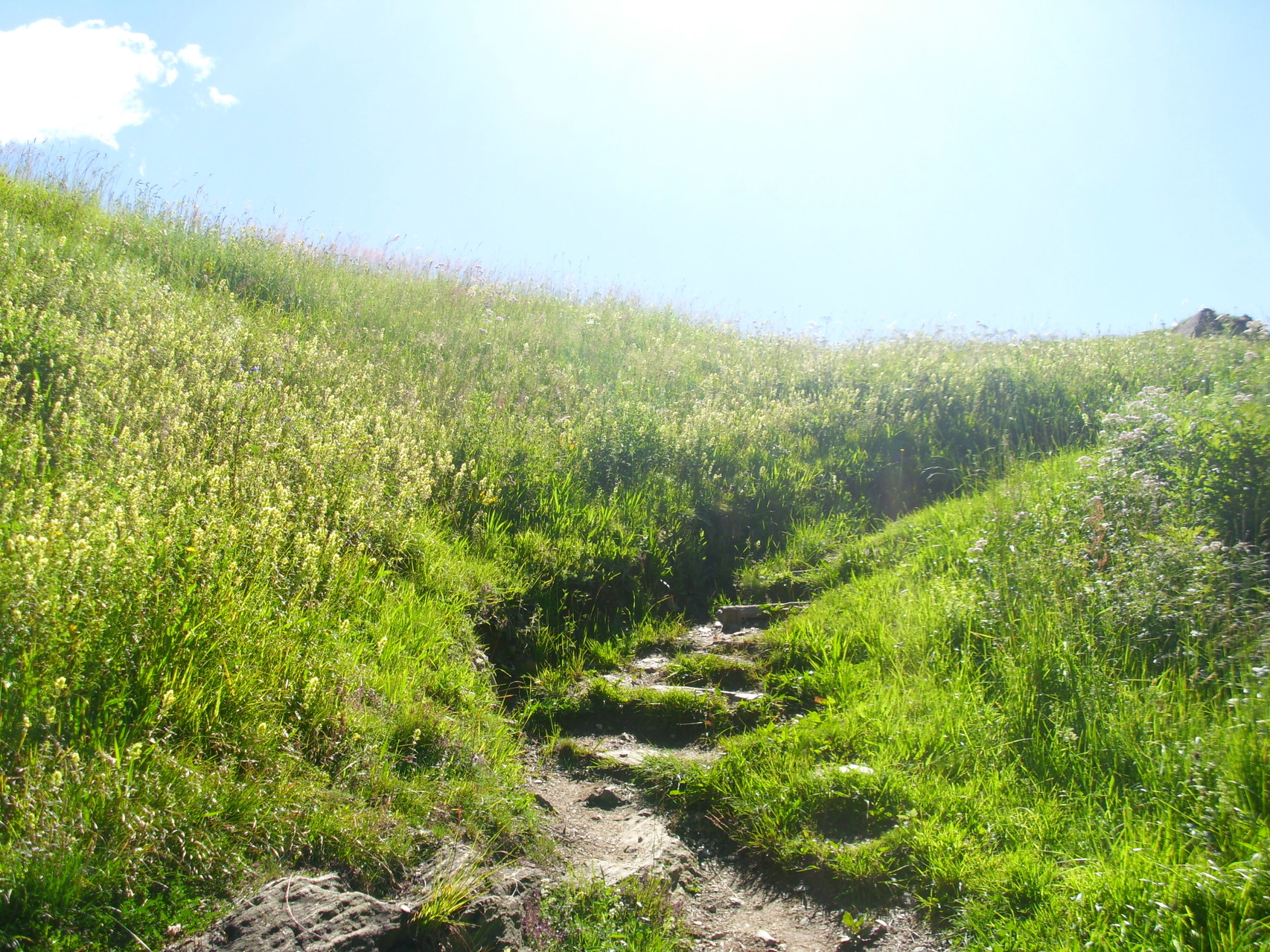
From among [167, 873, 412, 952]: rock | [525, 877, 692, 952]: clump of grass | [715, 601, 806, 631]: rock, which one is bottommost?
[525, 877, 692, 952]: clump of grass

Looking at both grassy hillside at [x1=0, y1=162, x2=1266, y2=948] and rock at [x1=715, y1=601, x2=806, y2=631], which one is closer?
grassy hillside at [x1=0, y1=162, x2=1266, y2=948]

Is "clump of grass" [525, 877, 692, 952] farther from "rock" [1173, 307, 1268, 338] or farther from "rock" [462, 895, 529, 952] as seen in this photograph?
"rock" [1173, 307, 1268, 338]

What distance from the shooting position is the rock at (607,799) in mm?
4156

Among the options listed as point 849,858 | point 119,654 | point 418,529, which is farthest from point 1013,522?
point 119,654

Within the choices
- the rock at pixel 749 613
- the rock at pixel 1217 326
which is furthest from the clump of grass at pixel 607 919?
the rock at pixel 1217 326

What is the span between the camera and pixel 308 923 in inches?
103

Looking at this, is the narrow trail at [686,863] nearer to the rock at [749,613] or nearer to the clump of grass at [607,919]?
the clump of grass at [607,919]

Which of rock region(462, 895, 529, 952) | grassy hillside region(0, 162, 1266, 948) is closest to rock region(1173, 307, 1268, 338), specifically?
grassy hillside region(0, 162, 1266, 948)

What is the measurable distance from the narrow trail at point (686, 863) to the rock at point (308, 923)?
1.01m

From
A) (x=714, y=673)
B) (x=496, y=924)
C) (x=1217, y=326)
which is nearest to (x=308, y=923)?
(x=496, y=924)

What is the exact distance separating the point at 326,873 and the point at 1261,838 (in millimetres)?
3524

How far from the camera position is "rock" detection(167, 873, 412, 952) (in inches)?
98.4

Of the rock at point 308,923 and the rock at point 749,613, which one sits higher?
the rock at point 749,613

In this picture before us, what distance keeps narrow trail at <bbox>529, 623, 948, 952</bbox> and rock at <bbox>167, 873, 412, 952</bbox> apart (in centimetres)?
101
